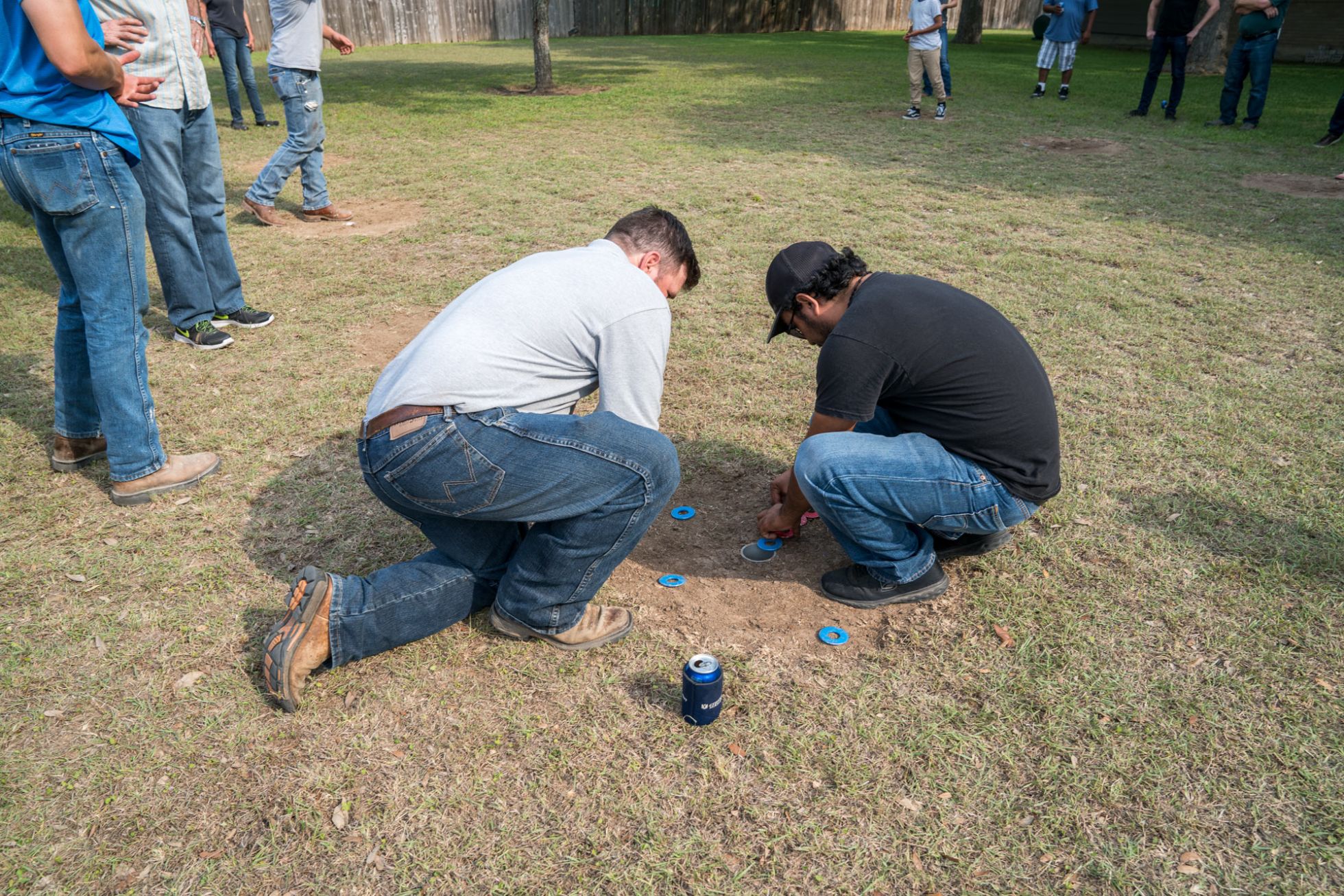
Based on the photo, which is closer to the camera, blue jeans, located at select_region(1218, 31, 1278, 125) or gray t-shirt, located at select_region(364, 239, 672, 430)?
gray t-shirt, located at select_region(364, 239, 672, 430)

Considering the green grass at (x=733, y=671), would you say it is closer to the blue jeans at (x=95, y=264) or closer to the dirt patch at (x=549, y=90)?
the blue jeans at (x=95, y=264)

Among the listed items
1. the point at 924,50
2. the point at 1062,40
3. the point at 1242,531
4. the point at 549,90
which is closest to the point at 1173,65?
the point at 1062,40

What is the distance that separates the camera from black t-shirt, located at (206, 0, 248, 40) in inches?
408

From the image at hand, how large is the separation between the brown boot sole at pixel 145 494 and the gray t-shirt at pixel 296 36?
445 centimetres

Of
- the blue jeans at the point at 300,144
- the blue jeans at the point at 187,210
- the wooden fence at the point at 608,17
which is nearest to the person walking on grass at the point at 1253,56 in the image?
the blue jeans at the point at 300,144

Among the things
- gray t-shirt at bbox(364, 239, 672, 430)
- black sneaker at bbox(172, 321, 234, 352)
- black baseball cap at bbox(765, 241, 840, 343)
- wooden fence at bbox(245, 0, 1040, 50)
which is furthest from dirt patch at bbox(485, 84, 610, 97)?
gray t-shirt at bbox(364, 239, 672, 430)

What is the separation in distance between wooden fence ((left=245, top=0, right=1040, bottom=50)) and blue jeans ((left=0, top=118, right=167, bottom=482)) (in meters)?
21.9

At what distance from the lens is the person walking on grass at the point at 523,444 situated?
246cm

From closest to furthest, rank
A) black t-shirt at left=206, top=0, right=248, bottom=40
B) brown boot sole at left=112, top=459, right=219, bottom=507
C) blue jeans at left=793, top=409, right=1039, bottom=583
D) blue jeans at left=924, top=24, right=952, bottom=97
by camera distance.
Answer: blue jeans at left=793, top=409, right=1039, bottom=583 → brown boot sole at left=112, top=459, right=219, bottom=507 → black t-shirt at left=206, top=0, right=248, bottom=40 → blue jeans at left=924, top=24, right=952, bottom=97

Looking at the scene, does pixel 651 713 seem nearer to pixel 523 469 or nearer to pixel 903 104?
pixel 523 469

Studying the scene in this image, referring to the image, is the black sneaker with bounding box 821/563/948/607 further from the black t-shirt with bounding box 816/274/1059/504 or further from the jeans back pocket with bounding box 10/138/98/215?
the jeans back pocket with bounding box 10/138/98/215

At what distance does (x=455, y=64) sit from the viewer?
745 inches

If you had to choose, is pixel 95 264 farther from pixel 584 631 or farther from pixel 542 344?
pixel 584 631

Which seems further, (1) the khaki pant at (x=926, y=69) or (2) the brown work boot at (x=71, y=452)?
A: (1) the khaki pant at (x=926, y=69)
